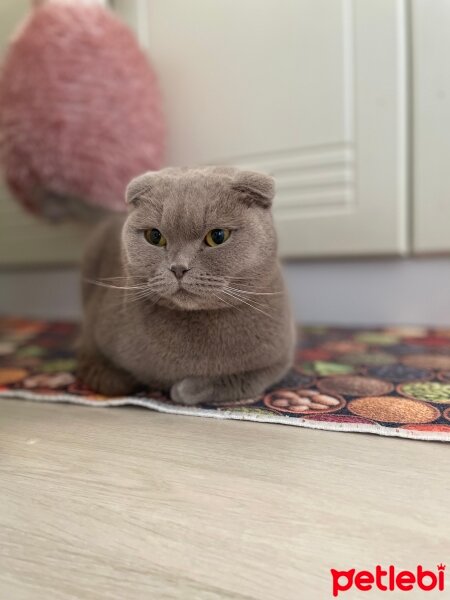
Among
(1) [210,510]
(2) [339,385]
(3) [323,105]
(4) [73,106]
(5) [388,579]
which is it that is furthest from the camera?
(3) [323,105]

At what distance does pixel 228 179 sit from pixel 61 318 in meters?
1.44

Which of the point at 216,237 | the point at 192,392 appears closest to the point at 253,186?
the point at 216,237

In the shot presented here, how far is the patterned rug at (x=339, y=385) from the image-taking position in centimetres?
83

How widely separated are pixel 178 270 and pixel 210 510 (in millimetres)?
371

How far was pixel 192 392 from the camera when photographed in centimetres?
90

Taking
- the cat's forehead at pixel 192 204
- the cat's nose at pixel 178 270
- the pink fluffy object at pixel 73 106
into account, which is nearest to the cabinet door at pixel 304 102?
the pink fluffy object at pixel 73 106

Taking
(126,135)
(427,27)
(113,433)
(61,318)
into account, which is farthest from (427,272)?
(61,318)

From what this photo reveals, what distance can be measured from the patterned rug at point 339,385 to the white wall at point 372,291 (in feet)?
0.25

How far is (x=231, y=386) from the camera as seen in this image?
0.91 metres

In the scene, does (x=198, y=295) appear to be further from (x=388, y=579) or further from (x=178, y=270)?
(x=388, y=579)

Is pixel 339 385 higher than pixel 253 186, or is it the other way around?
pixel 253 186

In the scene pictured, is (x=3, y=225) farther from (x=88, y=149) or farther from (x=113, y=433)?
(x=113, y=433)

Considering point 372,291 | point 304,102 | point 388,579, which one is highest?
point 304,102

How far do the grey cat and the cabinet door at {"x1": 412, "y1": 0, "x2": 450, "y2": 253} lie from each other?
0.72 metres
